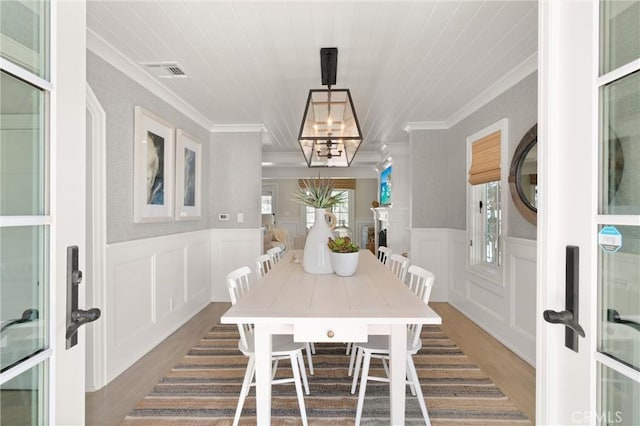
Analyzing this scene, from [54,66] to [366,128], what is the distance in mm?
4424

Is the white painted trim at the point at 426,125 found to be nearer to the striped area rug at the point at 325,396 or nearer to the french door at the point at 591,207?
the striped area rug at the point at 325,396

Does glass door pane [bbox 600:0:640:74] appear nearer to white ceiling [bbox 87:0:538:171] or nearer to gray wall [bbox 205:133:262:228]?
white ceiling [bbox 87:0:538:171]

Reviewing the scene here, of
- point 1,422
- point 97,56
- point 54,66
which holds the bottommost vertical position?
point 1,422

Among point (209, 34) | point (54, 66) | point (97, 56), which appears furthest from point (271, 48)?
point (54, 66)

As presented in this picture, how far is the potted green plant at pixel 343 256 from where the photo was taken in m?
2.36

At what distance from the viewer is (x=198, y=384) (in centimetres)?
247

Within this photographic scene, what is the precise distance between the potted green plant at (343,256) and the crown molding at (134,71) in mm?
2090

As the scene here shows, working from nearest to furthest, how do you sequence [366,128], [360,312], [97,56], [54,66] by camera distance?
[54,66] → [360,312] → [97,56] → [366,128]

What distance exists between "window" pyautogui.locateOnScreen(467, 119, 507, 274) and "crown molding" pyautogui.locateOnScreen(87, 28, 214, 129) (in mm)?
3194

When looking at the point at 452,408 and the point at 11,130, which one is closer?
the point at 11,130

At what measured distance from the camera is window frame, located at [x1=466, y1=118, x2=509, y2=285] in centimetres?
321

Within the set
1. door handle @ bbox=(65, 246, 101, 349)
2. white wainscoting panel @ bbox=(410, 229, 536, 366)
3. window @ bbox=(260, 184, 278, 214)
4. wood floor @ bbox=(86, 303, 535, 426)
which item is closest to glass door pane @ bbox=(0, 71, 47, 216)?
door handle @ bbox=(65, 246, 101, 349)

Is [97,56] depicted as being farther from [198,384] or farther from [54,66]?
[198,384]

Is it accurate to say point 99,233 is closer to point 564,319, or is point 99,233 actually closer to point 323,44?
point 323,44
